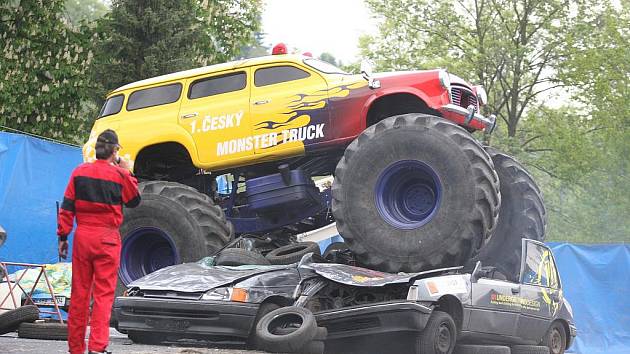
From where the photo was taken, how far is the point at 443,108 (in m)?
10.5

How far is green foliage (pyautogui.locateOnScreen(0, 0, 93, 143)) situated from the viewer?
22.0 m

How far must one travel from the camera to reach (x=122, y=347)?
8.91 m

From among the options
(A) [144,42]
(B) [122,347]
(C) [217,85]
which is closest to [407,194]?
(C) [217,85]

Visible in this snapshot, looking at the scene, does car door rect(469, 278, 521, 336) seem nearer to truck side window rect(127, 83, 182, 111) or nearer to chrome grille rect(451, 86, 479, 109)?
chrome grille rect(451, 86, 479, 109)

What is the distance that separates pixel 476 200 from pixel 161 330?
328 cm

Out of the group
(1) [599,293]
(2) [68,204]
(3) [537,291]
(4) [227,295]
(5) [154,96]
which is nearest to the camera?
(2) [68,204]

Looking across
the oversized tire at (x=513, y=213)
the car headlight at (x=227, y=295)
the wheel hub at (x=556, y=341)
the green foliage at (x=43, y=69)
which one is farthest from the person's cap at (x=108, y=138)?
the green foliage at (x=43, y=69)

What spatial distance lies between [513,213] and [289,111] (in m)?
2.83

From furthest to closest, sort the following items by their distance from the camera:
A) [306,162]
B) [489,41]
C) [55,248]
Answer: [489,41] → [55,248] → [306,162]

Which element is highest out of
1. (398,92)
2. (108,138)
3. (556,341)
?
(398,92)

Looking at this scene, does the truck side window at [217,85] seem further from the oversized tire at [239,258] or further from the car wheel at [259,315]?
the car wheel at [259,315]

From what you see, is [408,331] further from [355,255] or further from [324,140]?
[324,140]

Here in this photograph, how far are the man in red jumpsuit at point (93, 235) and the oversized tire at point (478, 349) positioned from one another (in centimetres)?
386

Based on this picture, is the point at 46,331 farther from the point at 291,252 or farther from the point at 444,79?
the point at 444,79
